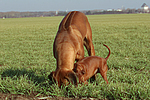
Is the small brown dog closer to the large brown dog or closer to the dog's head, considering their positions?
the large brown dog

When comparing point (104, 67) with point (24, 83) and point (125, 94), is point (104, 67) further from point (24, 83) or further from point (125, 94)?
point (24, 83)

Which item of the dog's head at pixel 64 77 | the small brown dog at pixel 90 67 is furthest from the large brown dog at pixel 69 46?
the small brown dog at pixel 90 67

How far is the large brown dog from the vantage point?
137 inches

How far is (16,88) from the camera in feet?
13.8

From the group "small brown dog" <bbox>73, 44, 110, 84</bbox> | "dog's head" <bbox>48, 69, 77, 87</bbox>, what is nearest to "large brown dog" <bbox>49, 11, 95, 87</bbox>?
"dog's head" <bbox>48, 69, 77, 87</bbox>

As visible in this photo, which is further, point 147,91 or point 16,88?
point 16,88

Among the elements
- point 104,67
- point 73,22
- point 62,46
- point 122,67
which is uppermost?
point 73,22

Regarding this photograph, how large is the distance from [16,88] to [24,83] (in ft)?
0.67

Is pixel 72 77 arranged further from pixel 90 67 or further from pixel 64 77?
pixel 90 67

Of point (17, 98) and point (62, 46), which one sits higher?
point (62, 46)

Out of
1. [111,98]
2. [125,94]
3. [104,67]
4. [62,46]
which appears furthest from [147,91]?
[62,46]

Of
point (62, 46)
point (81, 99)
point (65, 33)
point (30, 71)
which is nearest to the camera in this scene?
point (81, 99)

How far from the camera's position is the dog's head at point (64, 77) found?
339 cm

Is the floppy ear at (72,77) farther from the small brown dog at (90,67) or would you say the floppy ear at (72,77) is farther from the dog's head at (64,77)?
the small brown dog at (90,67)
